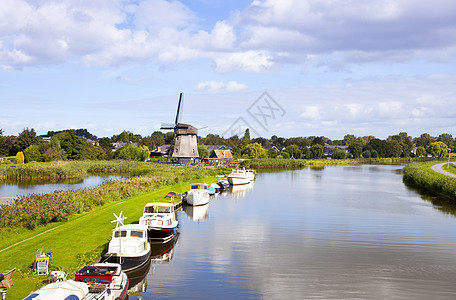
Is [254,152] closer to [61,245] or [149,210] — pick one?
[149,210]

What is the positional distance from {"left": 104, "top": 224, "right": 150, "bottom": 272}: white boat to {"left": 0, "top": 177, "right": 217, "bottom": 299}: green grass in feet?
→ 3.32

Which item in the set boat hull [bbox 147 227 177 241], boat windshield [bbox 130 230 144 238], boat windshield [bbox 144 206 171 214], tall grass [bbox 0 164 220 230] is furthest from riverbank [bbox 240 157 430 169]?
boat windshield [bbox 130 230 144 238]

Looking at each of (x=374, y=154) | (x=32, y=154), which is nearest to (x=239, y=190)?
(x=32, y=154)

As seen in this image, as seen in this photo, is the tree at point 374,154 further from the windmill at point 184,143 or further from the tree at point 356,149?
the windmill at point 184,143

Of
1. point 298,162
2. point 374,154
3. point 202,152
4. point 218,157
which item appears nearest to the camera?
point 202,152

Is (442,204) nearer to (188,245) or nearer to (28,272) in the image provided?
(188,245)

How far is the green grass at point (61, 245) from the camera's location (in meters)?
17.2

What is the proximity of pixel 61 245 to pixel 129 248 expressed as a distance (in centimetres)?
418

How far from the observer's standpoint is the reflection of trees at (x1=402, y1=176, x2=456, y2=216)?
4588 cm

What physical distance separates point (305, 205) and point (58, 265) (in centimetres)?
3399

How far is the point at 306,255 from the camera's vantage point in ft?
83.9

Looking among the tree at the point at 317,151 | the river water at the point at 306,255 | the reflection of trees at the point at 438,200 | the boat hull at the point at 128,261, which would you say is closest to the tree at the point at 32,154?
the river water at the point at 306,255

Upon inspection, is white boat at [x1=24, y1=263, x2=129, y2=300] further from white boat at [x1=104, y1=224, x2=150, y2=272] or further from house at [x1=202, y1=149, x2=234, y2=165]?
house at [x1=202, y1=149, x2=234, y2=165]

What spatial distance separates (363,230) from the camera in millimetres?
33406
